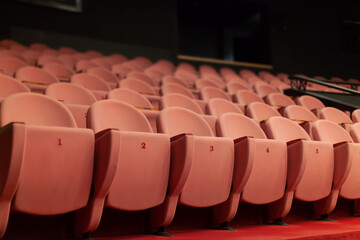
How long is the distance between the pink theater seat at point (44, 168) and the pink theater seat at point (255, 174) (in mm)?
156

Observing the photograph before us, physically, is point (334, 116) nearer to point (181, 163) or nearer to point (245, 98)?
point (245, 98)

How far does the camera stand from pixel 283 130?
58 centimetres

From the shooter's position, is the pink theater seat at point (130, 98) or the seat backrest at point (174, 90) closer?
the pink theater seat at point (130, 98)

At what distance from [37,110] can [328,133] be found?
16.4 inches

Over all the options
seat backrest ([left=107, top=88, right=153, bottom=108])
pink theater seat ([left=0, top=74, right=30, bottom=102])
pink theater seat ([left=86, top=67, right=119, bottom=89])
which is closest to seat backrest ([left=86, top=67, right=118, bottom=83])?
pink theater seat ([left=86, top=67, right=119, bottom=89])

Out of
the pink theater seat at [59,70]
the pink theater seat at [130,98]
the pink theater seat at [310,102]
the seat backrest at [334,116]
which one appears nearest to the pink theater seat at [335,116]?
the seat backrest at [334,116]

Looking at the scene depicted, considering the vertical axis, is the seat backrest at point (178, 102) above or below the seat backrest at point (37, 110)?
above

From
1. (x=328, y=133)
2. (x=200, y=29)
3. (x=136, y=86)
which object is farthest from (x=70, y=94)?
(x=200, y=29)

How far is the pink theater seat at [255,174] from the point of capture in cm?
42

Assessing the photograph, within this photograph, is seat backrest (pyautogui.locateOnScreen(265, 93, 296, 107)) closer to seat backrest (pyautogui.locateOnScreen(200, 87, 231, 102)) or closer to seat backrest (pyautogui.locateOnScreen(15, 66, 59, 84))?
seat backrest (pyautogui.locateOnScreen(200, 87, 231, 102))

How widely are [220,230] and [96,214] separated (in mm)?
138

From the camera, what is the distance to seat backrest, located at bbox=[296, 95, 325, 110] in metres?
0.91

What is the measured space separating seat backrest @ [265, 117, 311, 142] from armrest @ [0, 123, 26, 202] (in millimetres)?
361

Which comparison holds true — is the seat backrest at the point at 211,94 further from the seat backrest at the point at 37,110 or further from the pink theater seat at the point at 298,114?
the seat backrest at the point at 37,110
